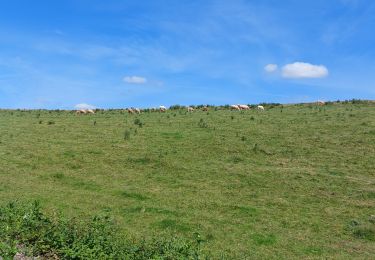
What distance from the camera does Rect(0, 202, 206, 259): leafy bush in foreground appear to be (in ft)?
31.9

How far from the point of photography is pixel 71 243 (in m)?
10.5

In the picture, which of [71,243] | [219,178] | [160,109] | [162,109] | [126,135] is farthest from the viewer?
[160,109]

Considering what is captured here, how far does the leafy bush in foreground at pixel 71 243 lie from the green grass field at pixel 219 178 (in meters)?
3.80

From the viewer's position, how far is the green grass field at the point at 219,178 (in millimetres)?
Result: 16047

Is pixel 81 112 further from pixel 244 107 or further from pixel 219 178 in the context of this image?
pixel 219 178

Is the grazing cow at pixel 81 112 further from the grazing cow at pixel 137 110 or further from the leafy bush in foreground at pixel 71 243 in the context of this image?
the leafy bush in foreground at pixel 71 243

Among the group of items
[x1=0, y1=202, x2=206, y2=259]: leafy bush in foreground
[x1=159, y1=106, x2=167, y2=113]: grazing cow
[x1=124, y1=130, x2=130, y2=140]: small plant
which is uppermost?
[x1=159, y1=106, x2=167, y2=113]: grazing cow

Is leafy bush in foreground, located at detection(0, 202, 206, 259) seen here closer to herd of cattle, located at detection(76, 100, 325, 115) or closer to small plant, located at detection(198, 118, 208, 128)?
small plant, located at detection(198, 118, 208, 128)

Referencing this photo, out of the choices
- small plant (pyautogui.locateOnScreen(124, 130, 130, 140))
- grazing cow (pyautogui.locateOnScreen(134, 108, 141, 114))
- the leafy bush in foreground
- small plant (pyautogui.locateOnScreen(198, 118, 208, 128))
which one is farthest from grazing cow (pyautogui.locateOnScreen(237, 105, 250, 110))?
the leafy bush in foreground

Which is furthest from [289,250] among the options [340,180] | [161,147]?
[161,147]

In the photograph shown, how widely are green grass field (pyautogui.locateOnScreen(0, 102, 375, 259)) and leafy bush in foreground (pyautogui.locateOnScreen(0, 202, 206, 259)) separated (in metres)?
3.80

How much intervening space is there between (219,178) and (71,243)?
41.0ft

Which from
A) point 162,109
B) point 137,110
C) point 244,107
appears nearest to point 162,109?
point 162,109

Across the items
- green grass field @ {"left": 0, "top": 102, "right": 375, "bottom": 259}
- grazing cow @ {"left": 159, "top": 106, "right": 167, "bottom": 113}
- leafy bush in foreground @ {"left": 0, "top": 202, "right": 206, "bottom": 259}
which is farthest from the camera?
grazing cow @ {"left": 159, "top": 106, "right": 167, "bottom": 113}
